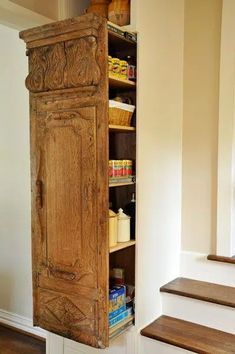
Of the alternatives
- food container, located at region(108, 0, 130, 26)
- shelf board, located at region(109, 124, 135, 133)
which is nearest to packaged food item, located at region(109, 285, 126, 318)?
shelf board, located at region(109, 124, 135, 133)

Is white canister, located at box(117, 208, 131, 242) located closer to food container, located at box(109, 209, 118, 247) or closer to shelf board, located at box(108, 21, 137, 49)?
food container, located at box(109, 209, 118, 247)

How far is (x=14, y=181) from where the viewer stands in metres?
2.95

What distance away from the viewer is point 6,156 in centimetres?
300

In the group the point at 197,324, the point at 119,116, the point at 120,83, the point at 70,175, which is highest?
the point at 120,83

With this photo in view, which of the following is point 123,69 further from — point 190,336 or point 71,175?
point 190,336

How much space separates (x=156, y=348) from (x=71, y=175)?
1.11 metres

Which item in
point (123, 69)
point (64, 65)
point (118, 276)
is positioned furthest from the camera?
point (118, 276)

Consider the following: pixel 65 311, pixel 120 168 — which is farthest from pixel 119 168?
pixel 65 311

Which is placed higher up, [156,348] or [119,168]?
[119,168]

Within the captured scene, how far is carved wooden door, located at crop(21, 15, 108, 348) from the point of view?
5.51 ft

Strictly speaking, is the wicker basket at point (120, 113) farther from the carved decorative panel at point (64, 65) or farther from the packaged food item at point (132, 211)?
the packaged food item at point (132, 211)

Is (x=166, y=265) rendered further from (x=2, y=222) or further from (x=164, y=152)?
(x=2, y=222)

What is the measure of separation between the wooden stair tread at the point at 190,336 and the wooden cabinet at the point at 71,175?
0.42m

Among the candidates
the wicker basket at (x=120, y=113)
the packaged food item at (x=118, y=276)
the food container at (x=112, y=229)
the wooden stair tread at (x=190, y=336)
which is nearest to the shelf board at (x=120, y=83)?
the wicker basket at (x=120, y=113)
